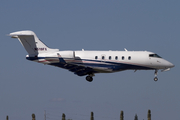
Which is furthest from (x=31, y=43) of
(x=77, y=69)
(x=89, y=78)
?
(x=89, y=78)

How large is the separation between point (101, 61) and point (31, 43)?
10.7m

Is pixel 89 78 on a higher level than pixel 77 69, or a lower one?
lower

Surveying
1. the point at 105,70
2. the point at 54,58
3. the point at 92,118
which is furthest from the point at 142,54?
the point at 92,118

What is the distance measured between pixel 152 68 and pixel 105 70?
623 centimetres

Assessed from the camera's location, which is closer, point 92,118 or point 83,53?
point 92,118

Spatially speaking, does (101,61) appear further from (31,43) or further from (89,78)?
(31,43)

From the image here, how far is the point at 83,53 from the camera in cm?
6212

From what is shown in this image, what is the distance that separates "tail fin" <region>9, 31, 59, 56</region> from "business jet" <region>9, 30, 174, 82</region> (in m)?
0.88

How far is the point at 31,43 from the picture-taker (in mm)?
64750

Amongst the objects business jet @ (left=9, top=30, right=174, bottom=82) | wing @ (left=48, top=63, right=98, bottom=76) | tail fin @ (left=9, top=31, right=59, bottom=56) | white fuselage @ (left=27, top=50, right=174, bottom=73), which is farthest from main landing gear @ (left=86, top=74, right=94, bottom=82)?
tail fin @ (left=9, top=31, right=59, bottom=56)

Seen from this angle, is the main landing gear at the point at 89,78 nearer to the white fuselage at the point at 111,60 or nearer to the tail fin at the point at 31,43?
the white fuselage at the point at 111,60

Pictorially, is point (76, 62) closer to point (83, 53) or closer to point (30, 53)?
point (83, 53)

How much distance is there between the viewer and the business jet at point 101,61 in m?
60.5

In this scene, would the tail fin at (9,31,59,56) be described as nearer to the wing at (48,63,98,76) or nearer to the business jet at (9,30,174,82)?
the business jet at (9,30,174,82)
